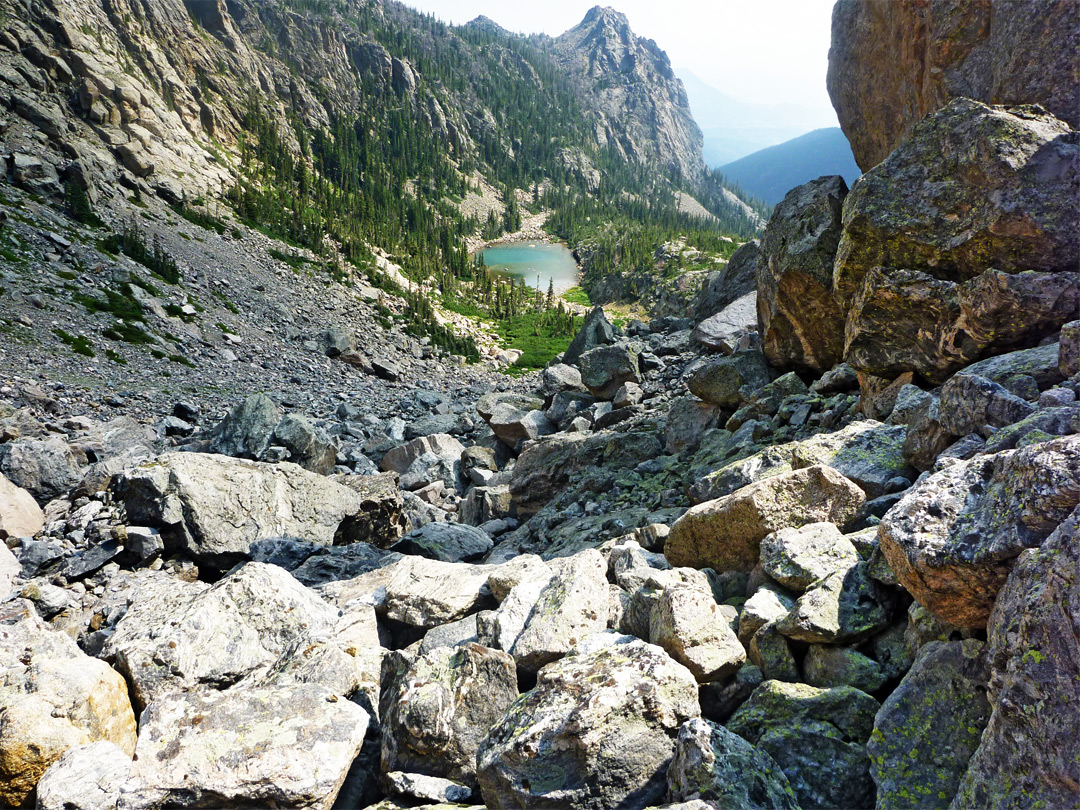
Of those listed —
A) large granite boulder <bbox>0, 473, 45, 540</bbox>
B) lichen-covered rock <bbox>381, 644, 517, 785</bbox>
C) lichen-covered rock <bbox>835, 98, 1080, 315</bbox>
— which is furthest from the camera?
large granite boulder <bbox>0, 473, 45, 540</bbox>

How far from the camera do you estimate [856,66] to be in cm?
1590

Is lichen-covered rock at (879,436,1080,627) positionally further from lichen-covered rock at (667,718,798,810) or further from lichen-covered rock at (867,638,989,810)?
lichen-covered rock at (667,718,798,810)

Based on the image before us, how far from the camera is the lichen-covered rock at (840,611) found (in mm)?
4836

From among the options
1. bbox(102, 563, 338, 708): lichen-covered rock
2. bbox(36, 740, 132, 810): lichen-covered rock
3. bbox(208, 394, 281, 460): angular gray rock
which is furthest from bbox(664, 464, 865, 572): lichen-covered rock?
bbox(208, 394, 281, 460): angular gray rock

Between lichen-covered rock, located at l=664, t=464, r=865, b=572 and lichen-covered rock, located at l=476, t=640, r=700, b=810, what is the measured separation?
9.85 feet

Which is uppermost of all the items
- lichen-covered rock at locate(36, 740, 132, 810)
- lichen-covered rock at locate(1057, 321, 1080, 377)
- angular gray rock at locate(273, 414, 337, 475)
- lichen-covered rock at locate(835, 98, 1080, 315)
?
lichen-covered rock at locate(835, 98, 1080, 315)

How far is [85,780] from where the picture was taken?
466 cm

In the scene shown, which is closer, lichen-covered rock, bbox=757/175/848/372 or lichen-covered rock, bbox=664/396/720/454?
lichen-covered rock, bbox=757/175/848/372

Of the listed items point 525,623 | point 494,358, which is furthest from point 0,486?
point 494,358

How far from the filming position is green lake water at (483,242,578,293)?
424 ft

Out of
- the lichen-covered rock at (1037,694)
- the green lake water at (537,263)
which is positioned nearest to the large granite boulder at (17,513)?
the lichen-covered rock at (1037,694)

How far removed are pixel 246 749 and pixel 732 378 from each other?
45.2 feet

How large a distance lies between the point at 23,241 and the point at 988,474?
58693 mm

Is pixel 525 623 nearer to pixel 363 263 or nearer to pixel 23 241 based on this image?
pixel 23 241
